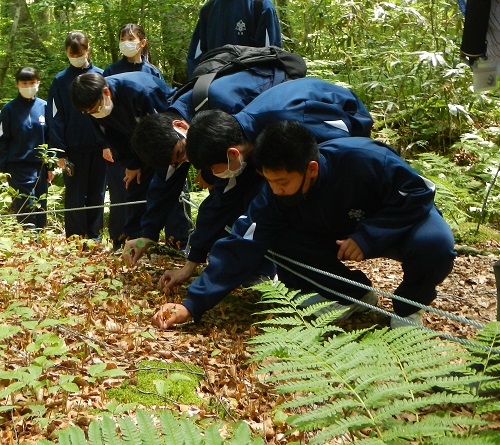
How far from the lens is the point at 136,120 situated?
5297 millimetres

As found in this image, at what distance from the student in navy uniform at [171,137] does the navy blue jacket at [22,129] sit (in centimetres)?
390

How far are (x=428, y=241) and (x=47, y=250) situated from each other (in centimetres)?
310

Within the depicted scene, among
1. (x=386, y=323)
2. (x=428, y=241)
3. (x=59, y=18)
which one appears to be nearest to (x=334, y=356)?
(x=428, y=241)

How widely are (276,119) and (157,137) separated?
2.77ft

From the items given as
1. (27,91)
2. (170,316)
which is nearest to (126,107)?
(170,316)

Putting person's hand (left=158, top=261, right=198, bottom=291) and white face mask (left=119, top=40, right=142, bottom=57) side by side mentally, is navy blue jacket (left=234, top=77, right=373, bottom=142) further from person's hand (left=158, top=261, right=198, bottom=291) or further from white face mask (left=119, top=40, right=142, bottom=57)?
white face mask (left=119, top=40, right=142, bottom=57)

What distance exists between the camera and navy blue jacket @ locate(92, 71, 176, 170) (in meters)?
5.24

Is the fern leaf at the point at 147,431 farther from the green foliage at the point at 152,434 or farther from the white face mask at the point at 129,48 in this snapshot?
the white face mask at the point at 129,48

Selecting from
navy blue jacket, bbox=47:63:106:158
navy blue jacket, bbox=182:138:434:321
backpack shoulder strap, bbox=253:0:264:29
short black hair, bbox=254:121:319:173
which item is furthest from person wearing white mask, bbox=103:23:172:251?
short black hair, bbox=254:121:319:173

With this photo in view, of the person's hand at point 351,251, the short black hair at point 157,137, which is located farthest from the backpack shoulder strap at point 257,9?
the person's hand at point 351,251

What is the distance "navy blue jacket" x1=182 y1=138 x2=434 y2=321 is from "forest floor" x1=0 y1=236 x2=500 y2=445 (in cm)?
34

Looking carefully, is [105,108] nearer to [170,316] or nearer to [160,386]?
[170,316]

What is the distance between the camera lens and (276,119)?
4027 mm

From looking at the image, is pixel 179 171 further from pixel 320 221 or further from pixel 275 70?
pixel 320 221
